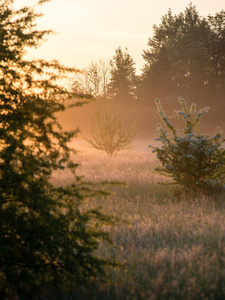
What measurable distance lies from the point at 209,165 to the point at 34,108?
702 cm

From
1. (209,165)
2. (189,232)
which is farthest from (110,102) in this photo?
(189,232)

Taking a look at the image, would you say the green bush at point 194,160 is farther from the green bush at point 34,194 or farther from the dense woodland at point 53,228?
the green bush at point 34,194

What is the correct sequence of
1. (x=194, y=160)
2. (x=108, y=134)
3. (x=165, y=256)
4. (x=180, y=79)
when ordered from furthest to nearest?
(x=180, y=79)
(x=108, y=134)
(x=194, y=160)
(x=165, y=256)

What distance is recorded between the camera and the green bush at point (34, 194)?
3.90 m

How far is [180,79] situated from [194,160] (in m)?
42.7

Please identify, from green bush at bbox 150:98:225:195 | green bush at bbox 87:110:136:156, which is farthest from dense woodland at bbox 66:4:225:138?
green bush at bbox 150:98:225:195

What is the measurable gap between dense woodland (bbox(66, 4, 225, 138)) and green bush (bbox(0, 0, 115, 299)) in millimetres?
42436

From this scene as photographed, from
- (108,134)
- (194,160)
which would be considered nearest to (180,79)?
(108,134)

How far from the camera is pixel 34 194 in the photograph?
153 inches

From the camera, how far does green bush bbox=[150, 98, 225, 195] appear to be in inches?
387

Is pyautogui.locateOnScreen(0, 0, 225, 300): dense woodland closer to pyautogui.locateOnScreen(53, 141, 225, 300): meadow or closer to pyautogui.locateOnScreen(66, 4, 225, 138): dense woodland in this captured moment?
pyautogui.locateOnScreen(53, 141, 225, 300): meadow

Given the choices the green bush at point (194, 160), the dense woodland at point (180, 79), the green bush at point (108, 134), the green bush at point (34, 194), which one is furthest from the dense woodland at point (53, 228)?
the dense woodland at point (180, 79)

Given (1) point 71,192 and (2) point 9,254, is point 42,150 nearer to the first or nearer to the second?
(1) point 71,192

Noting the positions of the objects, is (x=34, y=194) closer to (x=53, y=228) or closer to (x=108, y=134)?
(x=53, y=228)
